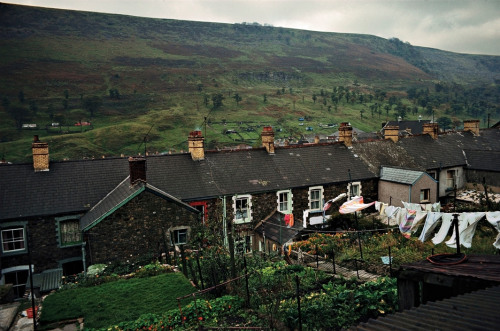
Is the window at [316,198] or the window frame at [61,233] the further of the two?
the window at [316,198]

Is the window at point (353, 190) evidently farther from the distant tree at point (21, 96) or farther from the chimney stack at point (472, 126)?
the distant tree at point (21, 96)

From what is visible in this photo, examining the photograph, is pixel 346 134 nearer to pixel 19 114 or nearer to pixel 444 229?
pixel 444 229

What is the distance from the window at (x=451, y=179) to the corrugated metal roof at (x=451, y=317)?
2801 cm

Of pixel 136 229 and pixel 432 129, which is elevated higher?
pixel 432 129

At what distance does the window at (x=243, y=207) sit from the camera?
78.4 ft

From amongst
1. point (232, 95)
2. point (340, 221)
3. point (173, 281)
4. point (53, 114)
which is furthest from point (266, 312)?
point (232, 95)

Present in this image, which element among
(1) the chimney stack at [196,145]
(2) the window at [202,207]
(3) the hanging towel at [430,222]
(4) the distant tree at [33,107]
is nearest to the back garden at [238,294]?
(3) the hanging towel at [430,222]

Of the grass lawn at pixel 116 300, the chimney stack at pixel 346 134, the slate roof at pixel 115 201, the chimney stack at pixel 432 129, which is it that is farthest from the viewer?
the chimney stack at pixel 432 129

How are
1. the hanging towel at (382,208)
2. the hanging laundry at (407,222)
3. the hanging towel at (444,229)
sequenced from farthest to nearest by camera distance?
the hanging towel at (382,208), the hanging laundry at (407,222), the hanging towel at (444,229)

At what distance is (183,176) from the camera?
80.5 feet

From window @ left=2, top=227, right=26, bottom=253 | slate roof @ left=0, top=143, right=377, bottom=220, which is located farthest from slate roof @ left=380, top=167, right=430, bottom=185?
window @ left=2, top=227, right=26, bottom=253

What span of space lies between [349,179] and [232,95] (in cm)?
12849

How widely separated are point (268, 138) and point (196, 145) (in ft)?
18.7

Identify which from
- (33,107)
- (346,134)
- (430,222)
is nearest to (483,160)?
(346,134)
